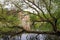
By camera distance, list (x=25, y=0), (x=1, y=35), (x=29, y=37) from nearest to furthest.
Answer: (x=25, y=0)
(x=1, y=35)
(x=29, y=37)

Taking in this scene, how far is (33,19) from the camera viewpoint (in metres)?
7.86

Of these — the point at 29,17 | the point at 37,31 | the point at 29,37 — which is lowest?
the point at 29,37

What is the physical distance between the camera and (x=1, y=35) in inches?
317

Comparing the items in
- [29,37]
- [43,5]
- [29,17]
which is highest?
[43,5]

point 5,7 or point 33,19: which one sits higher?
point 5,7

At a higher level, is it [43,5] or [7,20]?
[43,5]

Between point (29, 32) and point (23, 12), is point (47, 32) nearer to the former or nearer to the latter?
point (29, 32)

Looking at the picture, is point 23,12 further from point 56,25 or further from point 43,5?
point 56,25

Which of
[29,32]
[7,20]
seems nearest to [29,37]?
[29,32]

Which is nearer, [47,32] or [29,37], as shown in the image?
[47,32]

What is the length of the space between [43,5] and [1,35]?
2101mm

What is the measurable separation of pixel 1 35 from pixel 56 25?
224 cm

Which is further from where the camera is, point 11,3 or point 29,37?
point 29,37

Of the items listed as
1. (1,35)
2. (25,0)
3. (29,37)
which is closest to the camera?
(25,0)
